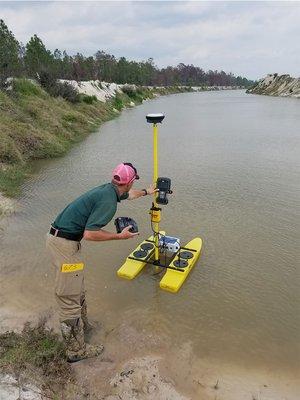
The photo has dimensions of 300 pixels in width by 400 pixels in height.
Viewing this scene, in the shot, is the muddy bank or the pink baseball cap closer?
the muddy bank

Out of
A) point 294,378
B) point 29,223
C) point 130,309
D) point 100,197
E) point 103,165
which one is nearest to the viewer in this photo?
point 100,197

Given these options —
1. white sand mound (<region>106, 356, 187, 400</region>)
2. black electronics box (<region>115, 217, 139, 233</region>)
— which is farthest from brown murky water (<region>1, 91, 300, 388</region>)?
black electronics box (<region>115, 217, 139, 233</region>)

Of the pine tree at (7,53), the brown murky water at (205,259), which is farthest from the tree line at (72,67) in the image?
the brown murky water at (205,259)

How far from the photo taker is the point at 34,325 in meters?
5.93

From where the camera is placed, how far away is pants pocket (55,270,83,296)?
16.5 feet

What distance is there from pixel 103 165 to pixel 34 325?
Result: 11.4 m

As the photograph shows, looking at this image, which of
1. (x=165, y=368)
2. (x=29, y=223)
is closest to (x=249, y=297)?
(x=165, y=368)

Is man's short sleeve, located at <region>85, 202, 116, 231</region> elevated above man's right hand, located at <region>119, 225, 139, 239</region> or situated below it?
above

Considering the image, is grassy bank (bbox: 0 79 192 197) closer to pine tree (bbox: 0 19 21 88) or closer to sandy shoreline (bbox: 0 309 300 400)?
pine tree (bbox: 0 19 21 88)

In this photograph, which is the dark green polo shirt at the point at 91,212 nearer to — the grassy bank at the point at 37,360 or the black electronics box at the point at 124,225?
the black electronics box at the point at 124,225

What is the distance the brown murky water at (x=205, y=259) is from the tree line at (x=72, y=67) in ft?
45.0

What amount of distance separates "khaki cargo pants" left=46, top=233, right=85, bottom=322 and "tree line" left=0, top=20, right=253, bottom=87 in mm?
20704

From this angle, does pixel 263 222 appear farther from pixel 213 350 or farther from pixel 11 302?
pixel 11 302

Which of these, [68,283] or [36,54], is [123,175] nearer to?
[68,283]
